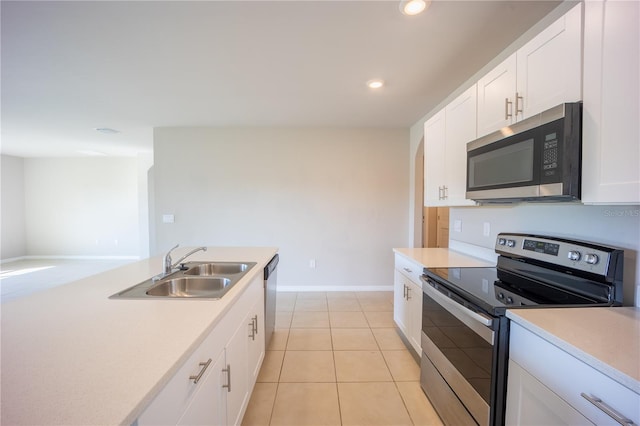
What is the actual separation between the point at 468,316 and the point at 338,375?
1.23 metres

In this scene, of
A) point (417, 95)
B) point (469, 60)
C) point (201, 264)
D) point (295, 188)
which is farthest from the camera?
point (295, 188)

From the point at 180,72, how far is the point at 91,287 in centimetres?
192

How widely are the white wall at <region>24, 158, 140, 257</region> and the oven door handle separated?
7.15 meters

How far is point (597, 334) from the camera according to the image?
0.89m

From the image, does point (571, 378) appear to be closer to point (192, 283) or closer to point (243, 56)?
point (192, 283)

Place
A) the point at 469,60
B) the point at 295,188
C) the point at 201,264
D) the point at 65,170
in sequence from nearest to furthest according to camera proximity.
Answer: the point at 201,264 → the point at 469,60 → the point at 295,188 → the point at 65,170

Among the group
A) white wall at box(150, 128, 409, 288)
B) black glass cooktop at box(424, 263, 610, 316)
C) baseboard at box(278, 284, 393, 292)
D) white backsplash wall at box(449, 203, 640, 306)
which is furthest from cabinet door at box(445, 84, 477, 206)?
baseboard at box(278, 284, 393, 292)

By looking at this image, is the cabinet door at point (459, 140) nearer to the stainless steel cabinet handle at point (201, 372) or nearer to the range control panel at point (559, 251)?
the range control panel at point (559, 251)

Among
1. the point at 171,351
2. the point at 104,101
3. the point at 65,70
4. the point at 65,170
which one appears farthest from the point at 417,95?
the point at 65,170

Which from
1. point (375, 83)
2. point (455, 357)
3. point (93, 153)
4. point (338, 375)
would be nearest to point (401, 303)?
point (338, 375)

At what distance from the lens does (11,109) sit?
3188mm

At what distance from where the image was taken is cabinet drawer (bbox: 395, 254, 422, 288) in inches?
81.0

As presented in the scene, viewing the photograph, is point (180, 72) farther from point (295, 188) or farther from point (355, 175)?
point (355, 175)

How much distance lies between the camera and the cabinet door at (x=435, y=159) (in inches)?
89.4
